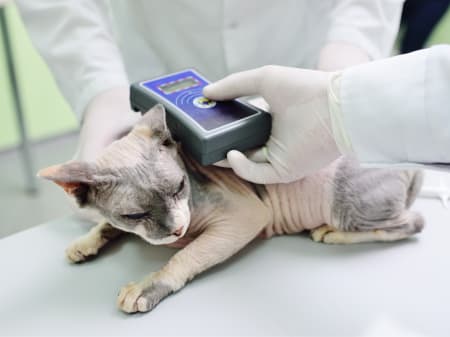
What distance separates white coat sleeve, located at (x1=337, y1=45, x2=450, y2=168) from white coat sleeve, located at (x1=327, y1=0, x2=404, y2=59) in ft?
1.26

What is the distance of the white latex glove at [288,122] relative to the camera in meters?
0.69

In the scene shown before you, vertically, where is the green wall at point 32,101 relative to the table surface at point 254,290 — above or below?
below

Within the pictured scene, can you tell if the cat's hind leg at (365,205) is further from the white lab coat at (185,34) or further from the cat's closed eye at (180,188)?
the white lab coat at (185,34)

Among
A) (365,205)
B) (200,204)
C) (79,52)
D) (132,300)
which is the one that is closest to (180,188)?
(200,204)

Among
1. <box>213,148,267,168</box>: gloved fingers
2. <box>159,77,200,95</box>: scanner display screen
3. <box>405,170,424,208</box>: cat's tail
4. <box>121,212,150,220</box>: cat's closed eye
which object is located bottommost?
<box>405,170,424,208</box>: cat's tail

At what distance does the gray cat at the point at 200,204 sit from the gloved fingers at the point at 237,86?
90mm

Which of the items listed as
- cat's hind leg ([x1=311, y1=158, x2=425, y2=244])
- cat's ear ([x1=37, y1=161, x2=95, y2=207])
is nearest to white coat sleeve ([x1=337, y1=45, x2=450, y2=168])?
cat's hind leg ([x1=311, y1=158, x2=425, y2=244])

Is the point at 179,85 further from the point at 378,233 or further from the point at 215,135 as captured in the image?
the point at 378,233

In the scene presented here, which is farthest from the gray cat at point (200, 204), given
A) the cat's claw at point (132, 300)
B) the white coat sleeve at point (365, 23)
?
the white coat sleeve at point (365, 23)

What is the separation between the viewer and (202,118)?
27.9 inches

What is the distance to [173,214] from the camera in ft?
2.25

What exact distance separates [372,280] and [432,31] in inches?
66.9

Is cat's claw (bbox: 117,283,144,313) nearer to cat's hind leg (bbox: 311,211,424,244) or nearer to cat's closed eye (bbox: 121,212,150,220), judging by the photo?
cat's closed eye (bbox: 121,212,150,220)

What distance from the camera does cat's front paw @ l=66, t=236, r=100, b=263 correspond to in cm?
76
